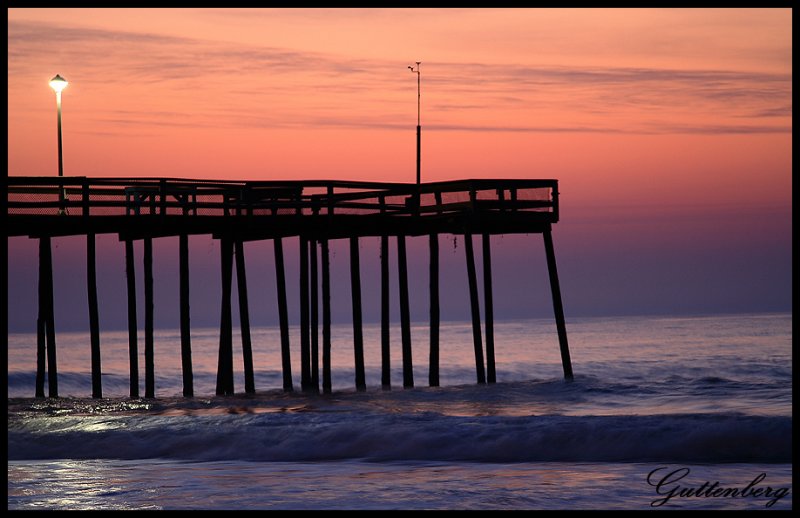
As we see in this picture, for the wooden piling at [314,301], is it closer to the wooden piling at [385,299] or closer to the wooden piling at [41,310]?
the wooden piling at [385,299]

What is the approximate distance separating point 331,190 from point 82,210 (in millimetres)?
5616

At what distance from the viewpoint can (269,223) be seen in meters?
29.0

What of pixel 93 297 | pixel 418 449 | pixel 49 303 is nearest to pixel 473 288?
pixel 93 297

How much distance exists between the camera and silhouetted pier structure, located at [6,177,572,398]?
2791 centimetres

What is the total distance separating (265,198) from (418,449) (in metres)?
10.6

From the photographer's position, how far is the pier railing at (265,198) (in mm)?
27578

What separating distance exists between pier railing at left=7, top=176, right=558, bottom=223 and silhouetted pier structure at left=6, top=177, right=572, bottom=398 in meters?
0.03

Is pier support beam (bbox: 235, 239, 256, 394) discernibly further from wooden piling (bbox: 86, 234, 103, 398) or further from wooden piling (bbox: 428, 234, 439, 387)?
wooden piling (bbox: 428, 234, 439, 387)

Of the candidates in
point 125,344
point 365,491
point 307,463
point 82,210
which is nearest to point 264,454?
point 307,463

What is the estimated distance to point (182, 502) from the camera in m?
15.1

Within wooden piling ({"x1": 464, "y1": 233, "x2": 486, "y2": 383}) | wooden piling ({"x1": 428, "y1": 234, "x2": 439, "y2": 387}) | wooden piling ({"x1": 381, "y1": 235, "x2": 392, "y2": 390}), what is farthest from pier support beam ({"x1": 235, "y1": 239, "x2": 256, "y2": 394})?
wooden piling ({"x1": 464, "y1": 233, "x2": 486, "y2": 383})

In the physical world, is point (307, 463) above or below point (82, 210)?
below

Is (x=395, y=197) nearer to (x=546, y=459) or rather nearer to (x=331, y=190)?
(x=331, y=190)

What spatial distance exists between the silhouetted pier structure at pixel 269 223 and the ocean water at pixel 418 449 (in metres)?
1.44
